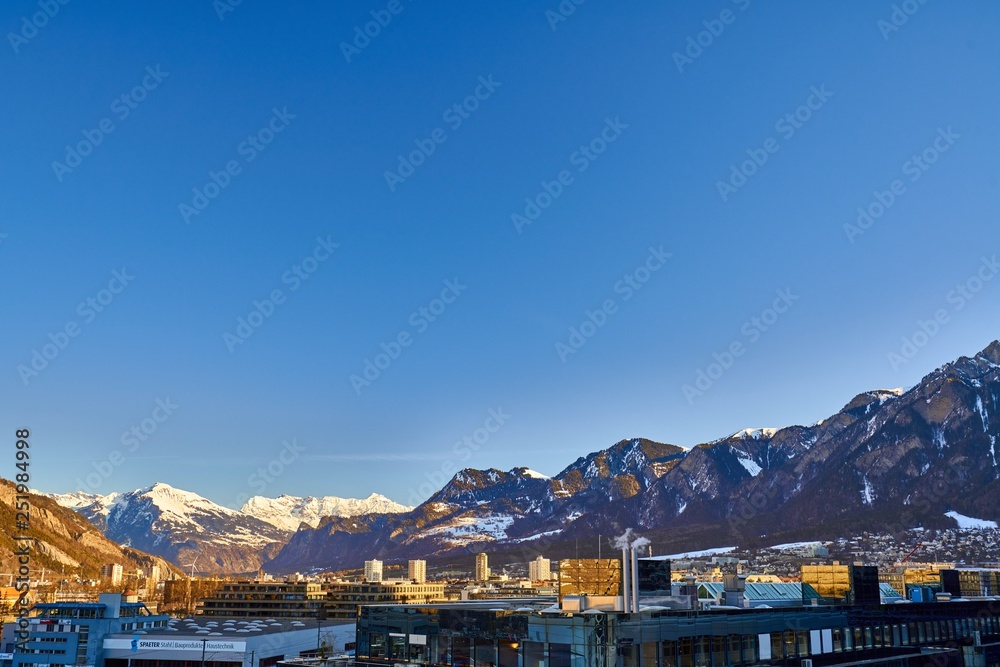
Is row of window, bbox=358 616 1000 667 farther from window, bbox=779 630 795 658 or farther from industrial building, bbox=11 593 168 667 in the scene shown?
industrial building, bbox=11 593 168 667

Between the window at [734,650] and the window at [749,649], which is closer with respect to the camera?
the window at [734,650]

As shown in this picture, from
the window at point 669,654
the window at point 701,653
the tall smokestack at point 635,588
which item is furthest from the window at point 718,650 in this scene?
the tall smokestack at point 635,588

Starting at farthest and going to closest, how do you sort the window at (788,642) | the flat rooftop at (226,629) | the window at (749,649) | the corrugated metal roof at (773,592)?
the flat rooftop at (226,629)
the corrugated metal roof at (773,592)
the window at (788,642)
the window at (749,649)

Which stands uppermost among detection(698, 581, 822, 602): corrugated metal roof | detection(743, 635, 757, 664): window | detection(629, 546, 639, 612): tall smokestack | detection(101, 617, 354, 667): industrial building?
detection(629, 546, 639, 612): tall smokestack

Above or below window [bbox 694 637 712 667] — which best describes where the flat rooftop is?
below

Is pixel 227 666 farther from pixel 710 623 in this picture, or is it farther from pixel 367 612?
pixel 710 623

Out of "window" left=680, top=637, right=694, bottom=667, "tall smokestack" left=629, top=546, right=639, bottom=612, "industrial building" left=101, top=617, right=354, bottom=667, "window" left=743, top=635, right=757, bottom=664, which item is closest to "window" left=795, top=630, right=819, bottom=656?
"window" left=743, top=635, right=757, bottom=664

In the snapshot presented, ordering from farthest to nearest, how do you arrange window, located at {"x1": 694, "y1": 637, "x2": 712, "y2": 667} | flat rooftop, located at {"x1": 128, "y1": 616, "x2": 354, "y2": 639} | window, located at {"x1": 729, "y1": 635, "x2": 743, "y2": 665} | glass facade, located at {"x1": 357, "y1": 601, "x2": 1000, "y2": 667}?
flat rooftop, located at {"x1": 128, "y1": 616, "x2": 354, "y2": 639}
window, located at {"x1": 729, "y1": 635, "x2": 743, "y2": 665}
window, located at {"x1": 694, "y1": 637, "x2": 712, "y2": 667}
glass facade, located at {"x1": 357, "y1": 601, "x2": 1000, "y2": 667}

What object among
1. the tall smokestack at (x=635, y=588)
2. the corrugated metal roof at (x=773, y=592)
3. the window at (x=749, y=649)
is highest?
the tall smokestack at (x=635, y=588)

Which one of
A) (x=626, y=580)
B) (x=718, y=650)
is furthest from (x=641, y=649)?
(x=718, y=650)

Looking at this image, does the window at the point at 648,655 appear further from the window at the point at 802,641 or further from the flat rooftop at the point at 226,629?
the flat rooftop at the point at 226,629

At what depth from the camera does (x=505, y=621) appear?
36.0 meters

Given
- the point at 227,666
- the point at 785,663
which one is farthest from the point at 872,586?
the point at 227,666

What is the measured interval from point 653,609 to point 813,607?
11.2 metres
